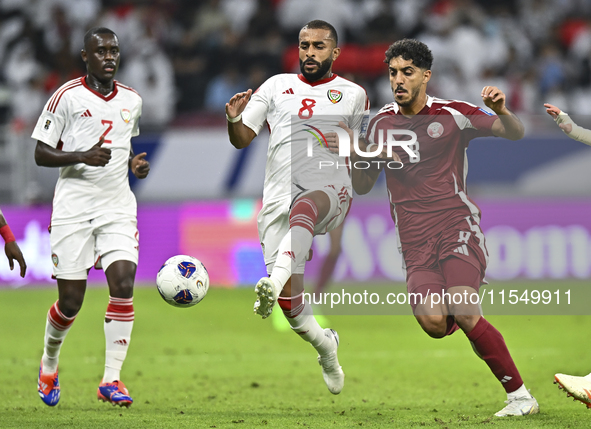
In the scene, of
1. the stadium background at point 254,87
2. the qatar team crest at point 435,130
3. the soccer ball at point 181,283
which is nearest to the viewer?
the qatar team crest at point 435,130

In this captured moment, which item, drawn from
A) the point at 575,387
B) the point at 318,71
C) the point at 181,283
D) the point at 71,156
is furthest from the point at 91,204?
the point at 575,387

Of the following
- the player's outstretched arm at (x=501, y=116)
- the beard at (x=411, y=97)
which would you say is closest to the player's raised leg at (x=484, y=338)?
the player's outstretched arm at (x=501, y=116)

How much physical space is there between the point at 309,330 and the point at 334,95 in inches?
68.6

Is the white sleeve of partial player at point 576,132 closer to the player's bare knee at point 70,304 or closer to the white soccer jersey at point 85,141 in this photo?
the white soccer jersey at point 85,141

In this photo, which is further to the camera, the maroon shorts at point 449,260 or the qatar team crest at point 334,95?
the qatar team crest at point 334,95

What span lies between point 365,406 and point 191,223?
669cm

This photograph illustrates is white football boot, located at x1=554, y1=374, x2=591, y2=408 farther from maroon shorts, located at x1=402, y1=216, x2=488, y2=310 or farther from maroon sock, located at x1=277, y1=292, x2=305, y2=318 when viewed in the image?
maroon sock, located at x1=277, y1=292, x2=305, y2=318

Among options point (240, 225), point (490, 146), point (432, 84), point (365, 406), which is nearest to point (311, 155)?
point (365, 406)

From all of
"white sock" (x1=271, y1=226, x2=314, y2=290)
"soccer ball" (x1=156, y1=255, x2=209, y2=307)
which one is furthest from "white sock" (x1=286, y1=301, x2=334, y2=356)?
"soccer ball" (x1=156, y1=255, x2=209, y2=307)

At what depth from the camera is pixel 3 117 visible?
46.3 ft

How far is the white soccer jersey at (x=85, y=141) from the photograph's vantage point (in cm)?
650

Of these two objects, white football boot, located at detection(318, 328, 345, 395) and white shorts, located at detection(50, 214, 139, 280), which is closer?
white shorts, located at detection(50, 214, 139, 280)

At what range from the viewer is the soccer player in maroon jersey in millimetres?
5691

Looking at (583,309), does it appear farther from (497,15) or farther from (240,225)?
(497,15)
